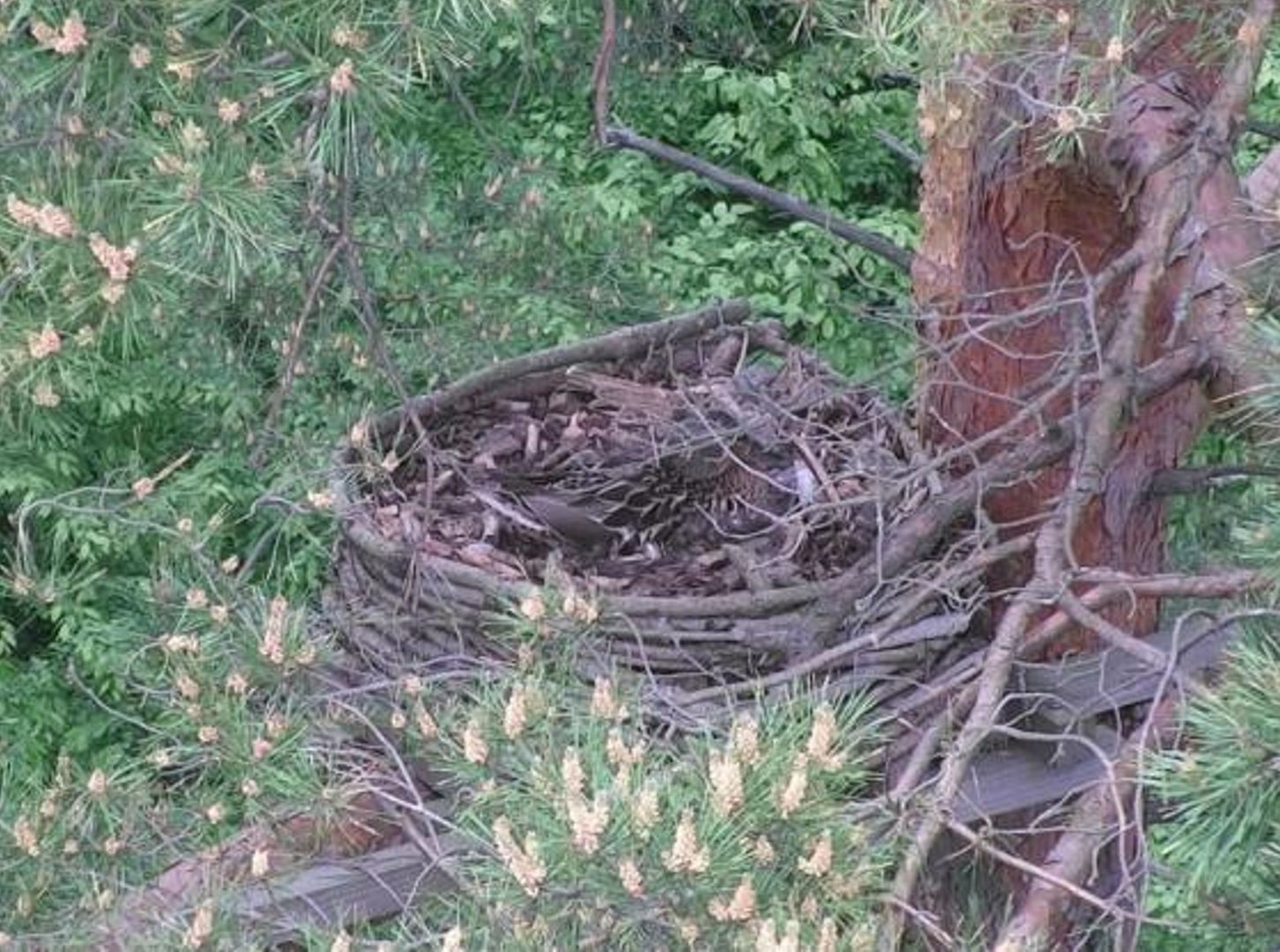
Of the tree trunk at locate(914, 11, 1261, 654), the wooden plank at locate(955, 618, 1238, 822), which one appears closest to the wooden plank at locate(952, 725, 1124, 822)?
the wooden plank at locate(955, 618, 1238, 822)

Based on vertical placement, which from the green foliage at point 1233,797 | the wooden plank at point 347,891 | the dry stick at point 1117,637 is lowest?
the wooden plank at point 347,891

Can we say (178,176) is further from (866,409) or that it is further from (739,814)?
(866,409)

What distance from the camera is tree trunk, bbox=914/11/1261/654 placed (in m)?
1.17

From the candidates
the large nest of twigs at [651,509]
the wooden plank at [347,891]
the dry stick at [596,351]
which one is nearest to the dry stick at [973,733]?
the large nest of twigs at [651,509]

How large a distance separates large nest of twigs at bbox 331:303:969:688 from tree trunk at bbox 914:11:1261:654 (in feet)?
0.28

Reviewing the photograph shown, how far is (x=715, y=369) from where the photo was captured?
164cm

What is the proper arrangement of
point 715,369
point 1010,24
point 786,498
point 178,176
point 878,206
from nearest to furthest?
1. point 178,176
2. point 1010,24
3. point 786,498
4. point 715,369
5. point 878,206

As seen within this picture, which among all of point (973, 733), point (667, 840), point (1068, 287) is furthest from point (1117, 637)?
point (1068, 287)

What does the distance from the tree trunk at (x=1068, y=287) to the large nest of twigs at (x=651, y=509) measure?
0.09 meters

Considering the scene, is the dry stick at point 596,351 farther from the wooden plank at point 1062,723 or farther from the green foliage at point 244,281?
the wooden plank at point 1062,723

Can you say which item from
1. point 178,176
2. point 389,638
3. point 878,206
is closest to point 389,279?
point 389,638

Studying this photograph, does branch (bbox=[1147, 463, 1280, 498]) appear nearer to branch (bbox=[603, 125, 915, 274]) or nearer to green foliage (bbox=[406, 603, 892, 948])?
branch (bbox=[603, 125, 915, 274])

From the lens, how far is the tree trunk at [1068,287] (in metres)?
1.17

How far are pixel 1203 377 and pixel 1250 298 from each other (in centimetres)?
33
